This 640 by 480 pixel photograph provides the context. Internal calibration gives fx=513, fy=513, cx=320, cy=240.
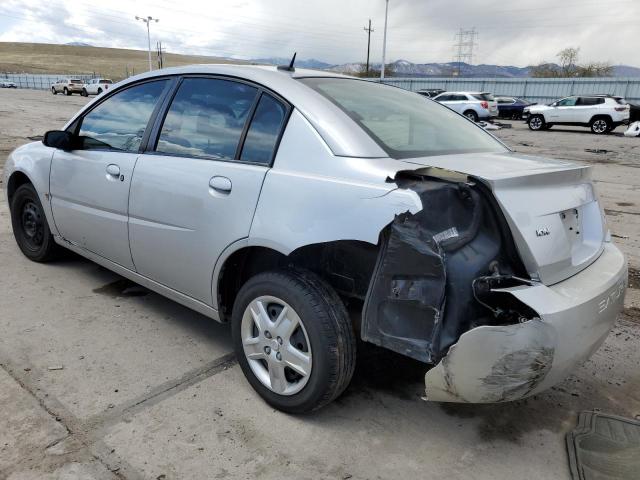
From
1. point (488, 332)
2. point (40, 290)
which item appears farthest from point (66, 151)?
point (488, 332)

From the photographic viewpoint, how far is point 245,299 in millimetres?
2594

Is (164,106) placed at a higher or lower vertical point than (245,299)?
higher

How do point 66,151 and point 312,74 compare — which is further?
point 66,151

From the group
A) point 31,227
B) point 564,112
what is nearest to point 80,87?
point 564,112

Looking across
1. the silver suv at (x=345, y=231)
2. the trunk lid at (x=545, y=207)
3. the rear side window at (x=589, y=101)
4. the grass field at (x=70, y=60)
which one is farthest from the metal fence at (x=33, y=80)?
the trunk lid at (x=545, y=207)

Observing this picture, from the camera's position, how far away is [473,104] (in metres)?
26.5

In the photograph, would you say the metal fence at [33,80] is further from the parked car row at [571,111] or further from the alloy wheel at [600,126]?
the alloy wheel at [600,126]

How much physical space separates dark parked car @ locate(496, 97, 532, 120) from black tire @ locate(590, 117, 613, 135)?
9.04 m

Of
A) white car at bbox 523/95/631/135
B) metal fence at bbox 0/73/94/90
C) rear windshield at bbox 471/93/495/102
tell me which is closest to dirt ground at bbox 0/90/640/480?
white car at bbox 523/95/631/135

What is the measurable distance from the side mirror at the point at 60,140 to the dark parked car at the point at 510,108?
3297cm

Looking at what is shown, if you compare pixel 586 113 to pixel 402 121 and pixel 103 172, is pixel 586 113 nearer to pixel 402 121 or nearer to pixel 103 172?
pixel 402 121

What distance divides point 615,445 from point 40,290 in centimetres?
396

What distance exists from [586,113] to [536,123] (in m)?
2.25

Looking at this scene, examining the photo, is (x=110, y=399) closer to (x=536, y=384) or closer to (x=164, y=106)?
(x=164, y=106)
